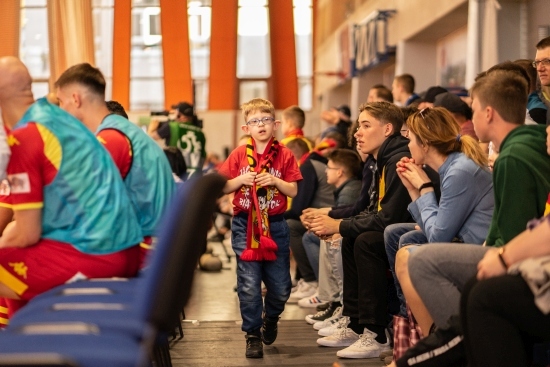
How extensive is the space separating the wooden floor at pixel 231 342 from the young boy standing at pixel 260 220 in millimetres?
160

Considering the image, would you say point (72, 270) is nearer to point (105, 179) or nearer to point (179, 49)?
point (105, 179)

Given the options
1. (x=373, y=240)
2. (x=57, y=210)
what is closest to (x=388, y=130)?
(x=373, y=240)

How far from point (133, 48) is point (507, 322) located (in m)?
20.4

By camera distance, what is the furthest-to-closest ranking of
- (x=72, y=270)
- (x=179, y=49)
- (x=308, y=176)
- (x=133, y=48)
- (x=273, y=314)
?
(x=133, y=48), (x=179, y=49), (x=308, y=176), (x=273, y=314), (x=72, y=270)

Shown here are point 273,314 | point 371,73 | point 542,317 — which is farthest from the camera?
point 371,73

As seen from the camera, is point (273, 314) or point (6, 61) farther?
point (273, 314)

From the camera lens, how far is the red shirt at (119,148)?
3.70 m

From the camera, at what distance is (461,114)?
6.07 metres

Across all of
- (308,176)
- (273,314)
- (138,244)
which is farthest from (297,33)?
(138,244)

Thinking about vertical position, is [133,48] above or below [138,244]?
above

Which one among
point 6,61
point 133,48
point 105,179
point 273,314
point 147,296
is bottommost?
point 273,314

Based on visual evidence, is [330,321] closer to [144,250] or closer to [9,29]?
[144,250]

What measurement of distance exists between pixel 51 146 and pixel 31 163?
10cm

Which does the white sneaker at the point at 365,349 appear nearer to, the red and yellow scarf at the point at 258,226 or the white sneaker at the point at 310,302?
the red and yellow scarf at the point at 258,226
